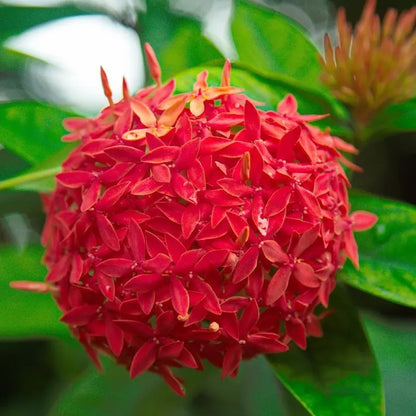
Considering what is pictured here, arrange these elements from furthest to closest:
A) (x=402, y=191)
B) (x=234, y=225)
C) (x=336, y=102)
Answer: (x=402, y=191) → (x=336, y=102) → (x=234, y=225)

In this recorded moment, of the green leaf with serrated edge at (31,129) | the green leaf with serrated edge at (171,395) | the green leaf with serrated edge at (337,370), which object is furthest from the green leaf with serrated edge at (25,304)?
the green leaf with serrated edge at (337,370)

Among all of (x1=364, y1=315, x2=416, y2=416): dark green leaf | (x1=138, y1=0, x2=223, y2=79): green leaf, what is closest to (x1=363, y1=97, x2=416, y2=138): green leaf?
(x1=138, y1=0, x2=223, y2=79): green leaf

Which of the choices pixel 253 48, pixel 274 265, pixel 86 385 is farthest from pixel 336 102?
pixel 86 385

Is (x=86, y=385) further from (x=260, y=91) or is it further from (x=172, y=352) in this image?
(x=260, y=91)

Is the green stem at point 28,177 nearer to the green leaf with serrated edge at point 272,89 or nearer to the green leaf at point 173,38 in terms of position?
the green leaf with serrated edge at point 272,89

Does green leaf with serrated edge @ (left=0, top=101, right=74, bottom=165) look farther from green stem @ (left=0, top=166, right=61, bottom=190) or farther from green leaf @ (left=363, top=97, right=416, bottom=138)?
green leaf @ (left=363, top=97, right=416, bottom=138)

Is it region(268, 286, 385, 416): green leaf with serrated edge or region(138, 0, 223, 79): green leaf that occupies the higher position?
region(138, 0, 223, 79): green leaf
